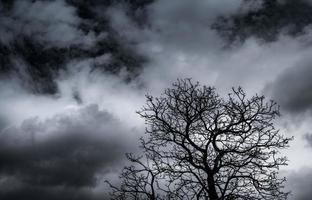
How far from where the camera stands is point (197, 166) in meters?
12.4

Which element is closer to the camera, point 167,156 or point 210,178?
point 210,178

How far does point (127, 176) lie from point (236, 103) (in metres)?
4.72

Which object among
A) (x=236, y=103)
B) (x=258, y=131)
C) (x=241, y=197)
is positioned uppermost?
(x=236, y=103)

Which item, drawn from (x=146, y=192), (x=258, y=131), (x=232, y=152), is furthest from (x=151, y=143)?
(x=258, y=131)

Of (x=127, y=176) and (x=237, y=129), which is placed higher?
(x=237, y=129)

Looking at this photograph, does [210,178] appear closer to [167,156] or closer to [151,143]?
[167,156]

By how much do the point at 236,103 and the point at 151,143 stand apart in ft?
11.4

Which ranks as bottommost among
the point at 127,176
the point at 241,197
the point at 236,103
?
the point at 241,197

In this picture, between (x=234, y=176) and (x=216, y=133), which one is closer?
(x=234, y=176)

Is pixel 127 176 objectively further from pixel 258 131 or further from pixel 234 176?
pixel 258 131

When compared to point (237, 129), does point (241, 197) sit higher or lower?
lower

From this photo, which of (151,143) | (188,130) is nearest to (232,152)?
(188,130)

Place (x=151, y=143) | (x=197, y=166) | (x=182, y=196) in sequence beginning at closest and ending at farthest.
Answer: (x=182, y=196) < (x=197, y=166) < (x=151, y=143)

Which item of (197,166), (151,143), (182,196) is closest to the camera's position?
(182,196)
